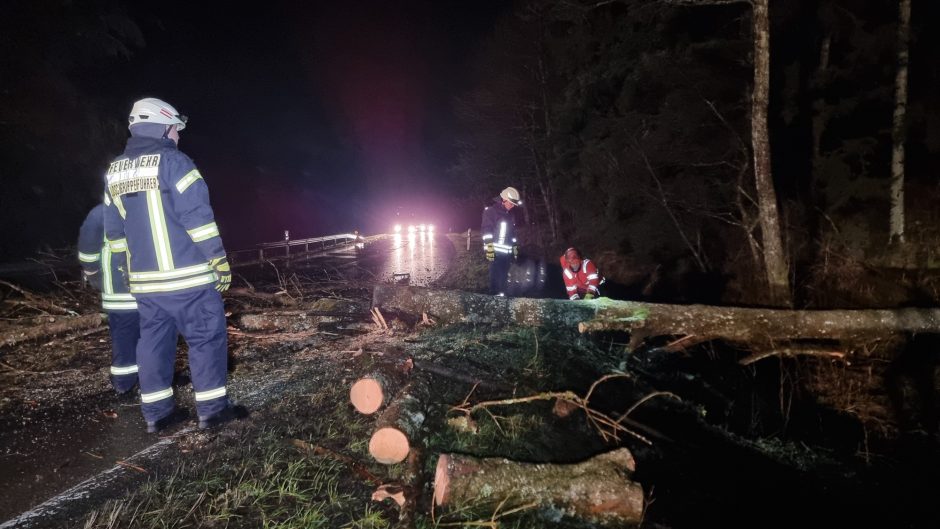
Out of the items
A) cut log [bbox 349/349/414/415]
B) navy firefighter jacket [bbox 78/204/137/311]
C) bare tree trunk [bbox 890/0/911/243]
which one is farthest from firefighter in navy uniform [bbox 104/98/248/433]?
bare tree trunk [bbox 890/0/911/243]

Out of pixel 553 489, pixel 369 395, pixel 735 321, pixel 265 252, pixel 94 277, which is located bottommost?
pixel 553 489

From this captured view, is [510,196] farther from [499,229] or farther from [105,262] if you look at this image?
[105,262]

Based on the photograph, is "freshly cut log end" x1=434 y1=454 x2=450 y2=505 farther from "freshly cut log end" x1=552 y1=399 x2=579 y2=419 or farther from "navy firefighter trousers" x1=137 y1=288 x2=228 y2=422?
"navy firefighter trousers" x1=137 y1=288 x2=228 y2=422

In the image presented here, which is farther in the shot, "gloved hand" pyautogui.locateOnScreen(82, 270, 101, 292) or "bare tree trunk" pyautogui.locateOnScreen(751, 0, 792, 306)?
"bare tree trunk" pyautogui.locateOnScreen(751, 0, 792, 306)

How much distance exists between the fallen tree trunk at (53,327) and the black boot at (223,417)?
3186 mm

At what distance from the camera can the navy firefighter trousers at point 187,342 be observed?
9.50ft

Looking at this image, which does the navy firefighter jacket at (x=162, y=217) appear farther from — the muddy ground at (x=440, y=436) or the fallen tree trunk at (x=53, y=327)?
the fallen tree trunk at (x=53, y=327)

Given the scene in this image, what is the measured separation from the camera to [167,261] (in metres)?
2.86

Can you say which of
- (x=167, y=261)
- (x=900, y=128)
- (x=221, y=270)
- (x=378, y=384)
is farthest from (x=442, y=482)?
(x=900, y=128)

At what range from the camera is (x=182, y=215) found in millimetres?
2877

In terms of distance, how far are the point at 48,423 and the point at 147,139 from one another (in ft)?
7.00

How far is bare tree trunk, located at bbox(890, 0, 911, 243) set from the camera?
809 cm

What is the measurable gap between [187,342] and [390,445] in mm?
1565

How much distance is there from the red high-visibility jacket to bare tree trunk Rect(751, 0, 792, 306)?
7.94 feet
